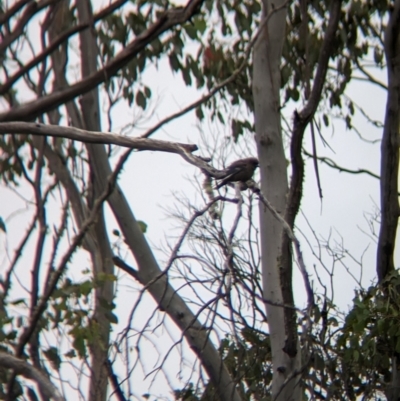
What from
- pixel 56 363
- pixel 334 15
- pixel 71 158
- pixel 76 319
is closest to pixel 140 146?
pixel 334 15

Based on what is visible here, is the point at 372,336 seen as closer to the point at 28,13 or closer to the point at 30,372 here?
the point at 30,372

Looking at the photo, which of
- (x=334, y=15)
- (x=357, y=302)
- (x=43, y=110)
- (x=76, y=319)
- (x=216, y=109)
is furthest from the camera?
(x=216, y=109)

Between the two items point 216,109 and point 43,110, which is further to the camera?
point 216,109

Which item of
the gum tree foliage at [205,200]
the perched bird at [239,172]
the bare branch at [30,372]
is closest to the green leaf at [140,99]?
the gum tree foliage at [205,200]

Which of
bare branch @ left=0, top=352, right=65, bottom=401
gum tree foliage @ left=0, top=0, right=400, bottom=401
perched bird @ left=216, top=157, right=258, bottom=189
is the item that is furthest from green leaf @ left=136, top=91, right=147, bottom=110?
perched bird @ left=216, top=157, right=258, bottom=189

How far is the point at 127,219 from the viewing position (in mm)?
4926

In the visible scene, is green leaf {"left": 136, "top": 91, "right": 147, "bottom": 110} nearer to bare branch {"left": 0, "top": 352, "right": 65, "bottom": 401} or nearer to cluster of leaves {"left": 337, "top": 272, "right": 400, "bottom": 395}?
cluster of leaves {"left": 337, "top": 272, "right": 400, "bottom": 395}

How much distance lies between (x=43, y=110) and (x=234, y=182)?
161 cm

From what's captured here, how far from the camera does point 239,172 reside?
2.37 meters

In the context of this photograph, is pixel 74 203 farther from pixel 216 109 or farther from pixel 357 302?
pixel 357 302

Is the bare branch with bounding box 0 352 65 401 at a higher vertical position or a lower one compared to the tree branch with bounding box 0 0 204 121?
lower

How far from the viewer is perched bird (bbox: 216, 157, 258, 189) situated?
235cm

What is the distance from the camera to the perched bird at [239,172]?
2.35m

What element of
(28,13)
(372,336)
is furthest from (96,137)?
(372,336)
